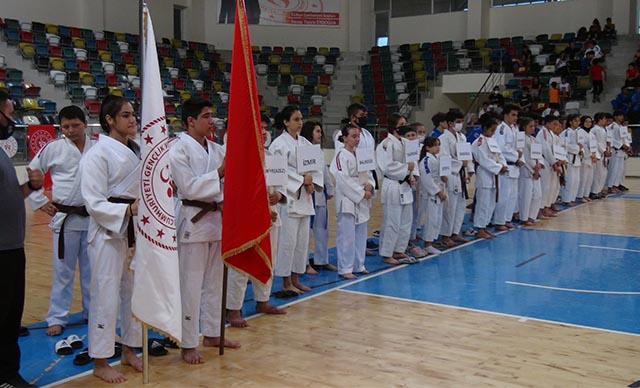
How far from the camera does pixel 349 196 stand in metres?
6.70

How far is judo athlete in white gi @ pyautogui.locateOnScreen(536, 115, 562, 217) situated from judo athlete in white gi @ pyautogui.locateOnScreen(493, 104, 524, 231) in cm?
84

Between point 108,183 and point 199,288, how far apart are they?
920 mm

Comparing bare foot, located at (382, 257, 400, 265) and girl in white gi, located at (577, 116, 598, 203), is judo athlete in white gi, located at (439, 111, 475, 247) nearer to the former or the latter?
bare foot, located at (382, 257, 400, 265)

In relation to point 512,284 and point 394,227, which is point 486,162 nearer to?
point 394,227

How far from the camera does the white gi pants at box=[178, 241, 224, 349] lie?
4422 millimetres

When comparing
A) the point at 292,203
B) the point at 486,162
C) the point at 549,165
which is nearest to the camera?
the point at 292,203

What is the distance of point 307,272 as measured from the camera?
7062 mm

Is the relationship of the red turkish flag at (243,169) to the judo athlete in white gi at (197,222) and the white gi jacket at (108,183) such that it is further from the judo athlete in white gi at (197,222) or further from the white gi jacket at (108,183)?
the white gi jacket at (108,183)

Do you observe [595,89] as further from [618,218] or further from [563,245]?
[563,245]

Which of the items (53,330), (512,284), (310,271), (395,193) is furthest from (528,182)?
(53,330)

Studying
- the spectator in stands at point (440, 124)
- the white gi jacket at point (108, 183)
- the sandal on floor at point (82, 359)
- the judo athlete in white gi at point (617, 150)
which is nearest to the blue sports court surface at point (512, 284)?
the sandal on floor at point (82, 359)

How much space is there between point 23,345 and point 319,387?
7.24ft

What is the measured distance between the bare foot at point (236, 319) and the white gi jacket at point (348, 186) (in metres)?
1.87

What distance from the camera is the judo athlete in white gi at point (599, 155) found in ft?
42.6
